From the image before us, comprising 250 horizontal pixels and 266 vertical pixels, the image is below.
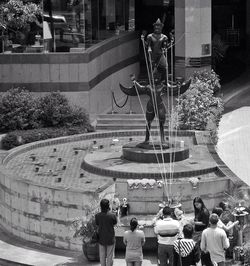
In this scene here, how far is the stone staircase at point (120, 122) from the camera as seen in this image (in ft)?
106

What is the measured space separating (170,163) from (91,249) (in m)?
4.39

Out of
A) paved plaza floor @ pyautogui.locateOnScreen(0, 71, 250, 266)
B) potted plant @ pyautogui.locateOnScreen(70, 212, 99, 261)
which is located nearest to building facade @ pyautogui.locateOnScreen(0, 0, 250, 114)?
paved plaza floor @ pyautogui.locateOnScreen(0, 71, 250, 266)

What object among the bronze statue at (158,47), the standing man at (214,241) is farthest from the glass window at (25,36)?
the standing man at (214,241)

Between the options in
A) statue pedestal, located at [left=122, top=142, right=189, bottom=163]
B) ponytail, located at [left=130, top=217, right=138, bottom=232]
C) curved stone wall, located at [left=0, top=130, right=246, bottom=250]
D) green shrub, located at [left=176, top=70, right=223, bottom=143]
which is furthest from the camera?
green shrub, located at [left=176, top=70, right=223, bottom=143]

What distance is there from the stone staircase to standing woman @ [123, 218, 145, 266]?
13.1m

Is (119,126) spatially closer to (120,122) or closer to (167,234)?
(120,122)

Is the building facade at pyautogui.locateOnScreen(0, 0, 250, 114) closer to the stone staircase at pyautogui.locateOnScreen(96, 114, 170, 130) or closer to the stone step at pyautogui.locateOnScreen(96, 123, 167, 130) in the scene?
the stone staircase at pyautogui.locateOnScreen(96, 114, 170, 130)

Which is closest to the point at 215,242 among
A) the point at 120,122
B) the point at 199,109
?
the point at 199,109

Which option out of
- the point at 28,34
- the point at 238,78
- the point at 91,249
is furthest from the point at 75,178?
the point at 238,78

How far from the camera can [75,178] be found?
24531 millimetres

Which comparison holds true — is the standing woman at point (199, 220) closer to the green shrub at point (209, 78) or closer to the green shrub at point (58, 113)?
the green shrub at point (58, 113)

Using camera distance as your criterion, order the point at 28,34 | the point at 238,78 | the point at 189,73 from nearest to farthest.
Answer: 1. the point at 28,34
2. the point at 189,73
3. the point at 238,78

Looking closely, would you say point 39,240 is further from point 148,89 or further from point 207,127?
point 207,127

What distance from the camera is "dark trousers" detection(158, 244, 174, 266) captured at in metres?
18.8
